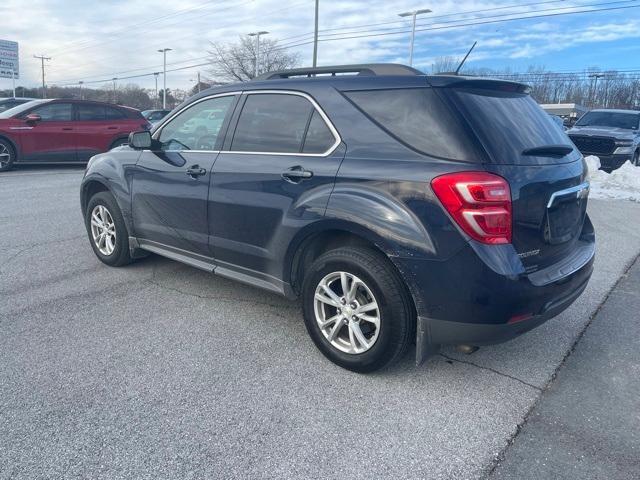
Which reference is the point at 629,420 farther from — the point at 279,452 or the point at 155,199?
the point at 155,199

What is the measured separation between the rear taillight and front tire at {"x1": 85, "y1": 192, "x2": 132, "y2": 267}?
3.33 meters

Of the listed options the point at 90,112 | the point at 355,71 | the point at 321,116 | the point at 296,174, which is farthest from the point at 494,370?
the point at 90,112

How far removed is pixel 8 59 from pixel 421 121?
162 ft

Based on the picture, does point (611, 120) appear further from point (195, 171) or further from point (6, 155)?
point (6, 155)

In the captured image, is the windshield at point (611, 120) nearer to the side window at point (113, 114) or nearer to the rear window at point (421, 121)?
the side window at point (113, 114)

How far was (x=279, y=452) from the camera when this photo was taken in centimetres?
246

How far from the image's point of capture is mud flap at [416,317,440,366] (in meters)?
2.85

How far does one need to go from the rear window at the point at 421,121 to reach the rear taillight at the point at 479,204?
0.13m

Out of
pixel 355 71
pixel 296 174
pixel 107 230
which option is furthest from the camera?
pixel 107 230

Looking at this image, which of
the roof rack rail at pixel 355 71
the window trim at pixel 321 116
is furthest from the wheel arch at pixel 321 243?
the roof rack rail at pixel 355 71

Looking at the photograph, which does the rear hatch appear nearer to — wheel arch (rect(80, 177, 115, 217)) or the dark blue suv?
the dark blue suv

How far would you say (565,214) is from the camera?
10.3 ft

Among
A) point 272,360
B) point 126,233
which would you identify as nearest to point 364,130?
point 272,360

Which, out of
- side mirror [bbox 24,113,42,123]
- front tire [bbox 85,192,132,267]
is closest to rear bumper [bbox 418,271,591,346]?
front tire [bbox 85,192,132,267]
